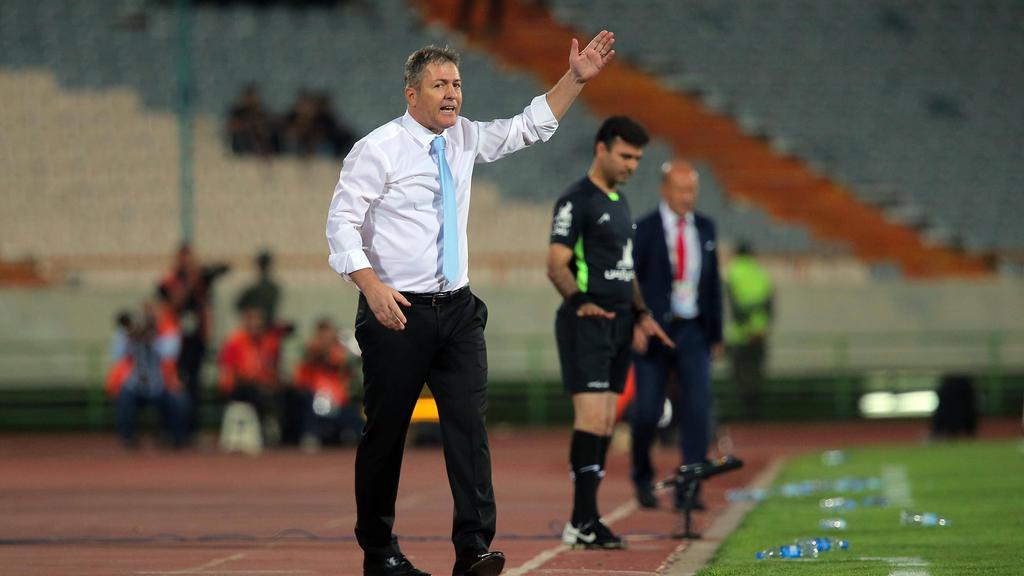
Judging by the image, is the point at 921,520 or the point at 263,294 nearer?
the point at 921,520

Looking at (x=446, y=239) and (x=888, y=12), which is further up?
(x=888, y=12)

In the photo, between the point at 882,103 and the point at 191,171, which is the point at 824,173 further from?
the point at 191,171

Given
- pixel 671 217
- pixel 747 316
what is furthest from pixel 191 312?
pixel 671 217

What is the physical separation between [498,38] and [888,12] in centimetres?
642

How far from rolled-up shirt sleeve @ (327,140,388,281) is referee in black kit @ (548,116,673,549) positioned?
244 centimetres

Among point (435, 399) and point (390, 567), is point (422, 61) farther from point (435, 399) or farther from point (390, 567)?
point (390, 567)

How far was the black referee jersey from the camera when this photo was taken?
9305 mm

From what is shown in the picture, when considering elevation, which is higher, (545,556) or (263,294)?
(263,294)

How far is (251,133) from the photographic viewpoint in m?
29.3

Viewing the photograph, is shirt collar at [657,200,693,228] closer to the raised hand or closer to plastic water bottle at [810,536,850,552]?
plastic water bottle at [810,536,850,552]

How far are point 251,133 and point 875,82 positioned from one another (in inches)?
386

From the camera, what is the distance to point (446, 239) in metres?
6.97

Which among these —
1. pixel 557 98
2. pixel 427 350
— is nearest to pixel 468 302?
pixel 427 350

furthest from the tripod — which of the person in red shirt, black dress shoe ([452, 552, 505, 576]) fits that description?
the person in red shirt
